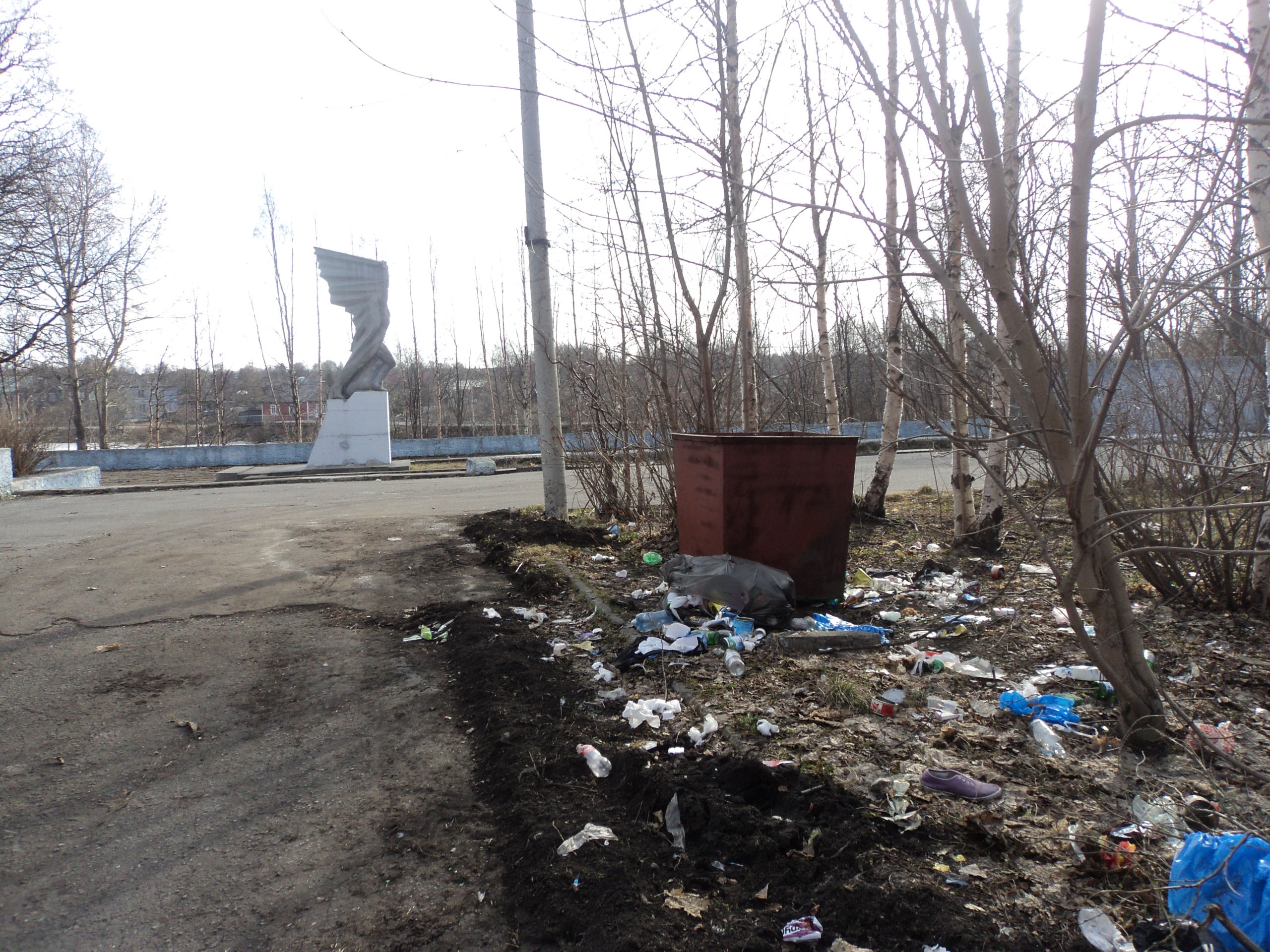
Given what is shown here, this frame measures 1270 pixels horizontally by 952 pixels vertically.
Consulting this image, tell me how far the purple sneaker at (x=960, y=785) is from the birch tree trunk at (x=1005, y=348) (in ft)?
3.07

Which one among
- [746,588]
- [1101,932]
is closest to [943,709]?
[1101,932]

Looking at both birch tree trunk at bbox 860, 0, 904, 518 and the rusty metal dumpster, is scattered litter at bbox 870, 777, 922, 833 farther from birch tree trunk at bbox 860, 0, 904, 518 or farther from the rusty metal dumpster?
birch tree trunk at bbox 860, 0, 904, 518

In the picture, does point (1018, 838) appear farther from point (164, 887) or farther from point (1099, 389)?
point (164, 887)

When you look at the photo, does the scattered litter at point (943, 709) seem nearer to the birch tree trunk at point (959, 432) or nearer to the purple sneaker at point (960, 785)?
the purple sneaker at point (960, 785)

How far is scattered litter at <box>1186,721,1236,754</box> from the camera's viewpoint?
2521 mm

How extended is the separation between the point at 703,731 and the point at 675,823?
69 cm

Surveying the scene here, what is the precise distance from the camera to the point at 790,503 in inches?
181

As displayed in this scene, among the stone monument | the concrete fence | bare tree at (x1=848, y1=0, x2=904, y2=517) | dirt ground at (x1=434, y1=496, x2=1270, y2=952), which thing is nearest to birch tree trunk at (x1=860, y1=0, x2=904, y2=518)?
bare tree at (x1=848, y1=0, x2=904, y2=517)

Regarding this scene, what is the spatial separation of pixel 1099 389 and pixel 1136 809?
1254 millimetres

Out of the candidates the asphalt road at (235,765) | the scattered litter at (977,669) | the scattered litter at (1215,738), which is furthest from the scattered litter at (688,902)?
the scattered litter at (977,669)

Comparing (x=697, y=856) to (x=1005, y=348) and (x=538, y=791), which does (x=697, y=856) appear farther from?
(x=1005, y=348)

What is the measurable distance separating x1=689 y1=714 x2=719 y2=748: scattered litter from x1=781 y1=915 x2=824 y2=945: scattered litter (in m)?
1.05

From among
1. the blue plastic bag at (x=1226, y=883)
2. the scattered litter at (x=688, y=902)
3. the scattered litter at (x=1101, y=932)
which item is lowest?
the scattered litter at (x=688, y=902)

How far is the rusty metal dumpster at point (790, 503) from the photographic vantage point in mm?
4555
